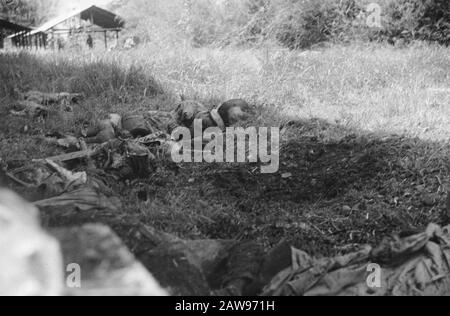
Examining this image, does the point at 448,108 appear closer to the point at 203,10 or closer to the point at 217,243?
the point at 217,243

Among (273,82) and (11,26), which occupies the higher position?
(11,26)

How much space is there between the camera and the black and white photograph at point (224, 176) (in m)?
2.06

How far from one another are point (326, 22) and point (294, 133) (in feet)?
22.6

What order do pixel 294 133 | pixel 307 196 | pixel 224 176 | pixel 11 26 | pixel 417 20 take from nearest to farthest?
pixel 307 196
pixel 224 176
pixel 294 133
pixel 417 20
pixel 11 26

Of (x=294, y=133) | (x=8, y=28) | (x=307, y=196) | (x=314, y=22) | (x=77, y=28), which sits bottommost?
(x=307, y=196)

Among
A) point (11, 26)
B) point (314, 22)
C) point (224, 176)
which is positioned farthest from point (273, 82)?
point (11, 26)

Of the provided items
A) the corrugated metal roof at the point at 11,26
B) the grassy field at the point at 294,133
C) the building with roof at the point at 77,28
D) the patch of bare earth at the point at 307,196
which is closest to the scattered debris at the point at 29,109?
the grassy field at the point at 294,133

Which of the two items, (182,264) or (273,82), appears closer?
(182,264)

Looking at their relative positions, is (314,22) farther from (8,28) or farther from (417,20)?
(8,28)

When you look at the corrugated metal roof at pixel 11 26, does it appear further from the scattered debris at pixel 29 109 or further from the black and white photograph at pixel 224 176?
the scattered debris at pixel 29 109

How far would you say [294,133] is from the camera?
4641 millimetres

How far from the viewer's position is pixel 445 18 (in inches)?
406

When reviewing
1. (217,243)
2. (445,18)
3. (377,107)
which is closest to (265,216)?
(217,243)

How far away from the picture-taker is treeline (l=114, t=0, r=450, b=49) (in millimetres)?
10406
